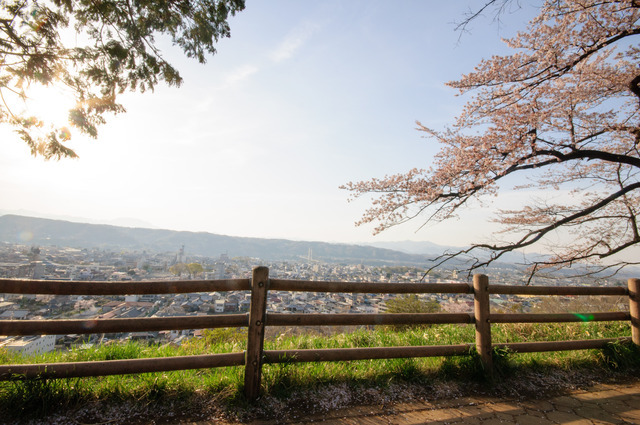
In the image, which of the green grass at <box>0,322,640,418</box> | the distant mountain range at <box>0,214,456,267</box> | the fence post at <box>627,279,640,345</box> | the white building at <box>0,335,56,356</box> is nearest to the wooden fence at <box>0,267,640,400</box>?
the green grass at <box>0,322,640,418</box>

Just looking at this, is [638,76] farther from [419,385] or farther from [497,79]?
[419,385]

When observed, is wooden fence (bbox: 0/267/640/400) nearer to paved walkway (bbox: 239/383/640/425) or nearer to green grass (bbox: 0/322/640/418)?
green grass (bbox: 0/322/640/418)

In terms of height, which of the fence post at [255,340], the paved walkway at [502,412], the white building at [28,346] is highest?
the fence post at [255,340]

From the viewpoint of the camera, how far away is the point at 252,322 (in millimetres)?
2770

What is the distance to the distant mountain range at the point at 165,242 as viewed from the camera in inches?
1297

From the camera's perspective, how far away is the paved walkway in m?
2.65

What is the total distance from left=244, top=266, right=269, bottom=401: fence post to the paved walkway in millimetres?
377

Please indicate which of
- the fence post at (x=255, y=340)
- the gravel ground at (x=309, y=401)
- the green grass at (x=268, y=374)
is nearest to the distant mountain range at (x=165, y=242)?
the green grass at (x=268, y=374)

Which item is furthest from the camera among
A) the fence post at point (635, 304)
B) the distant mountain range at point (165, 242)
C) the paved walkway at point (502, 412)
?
the distant mountain range at point (165, 242)

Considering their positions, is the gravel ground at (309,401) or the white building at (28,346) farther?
the white building at (28,346)

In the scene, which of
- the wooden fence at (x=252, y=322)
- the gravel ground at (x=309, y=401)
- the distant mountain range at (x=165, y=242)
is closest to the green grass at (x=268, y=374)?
the gravel ground at (x=309, y=401)

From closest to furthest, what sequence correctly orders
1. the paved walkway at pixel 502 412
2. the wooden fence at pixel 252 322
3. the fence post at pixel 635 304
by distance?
1. the wooden fence at pixel 252 322
2. the paved walkway at pixel 502 412
3. the fence post at pixel 635 304

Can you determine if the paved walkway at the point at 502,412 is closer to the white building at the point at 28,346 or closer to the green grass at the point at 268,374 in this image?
the green grass at the point at 268,374

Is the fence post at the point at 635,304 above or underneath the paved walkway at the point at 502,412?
above
